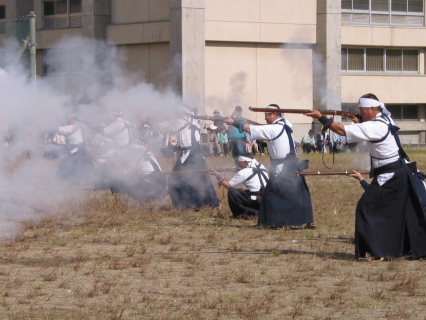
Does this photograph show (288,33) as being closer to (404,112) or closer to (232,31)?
(232,31)

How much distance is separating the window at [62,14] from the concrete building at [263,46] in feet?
0.12

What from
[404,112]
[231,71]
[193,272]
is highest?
[231,71]

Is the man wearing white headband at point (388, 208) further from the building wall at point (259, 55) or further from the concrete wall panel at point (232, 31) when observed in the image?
the concrete wall panel at point (232, 31)

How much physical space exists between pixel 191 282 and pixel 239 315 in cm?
145

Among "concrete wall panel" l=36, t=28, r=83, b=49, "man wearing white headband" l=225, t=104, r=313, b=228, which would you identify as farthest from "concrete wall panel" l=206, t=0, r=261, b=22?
"man wearing white headband" l=225, t=104, r=313, b=228

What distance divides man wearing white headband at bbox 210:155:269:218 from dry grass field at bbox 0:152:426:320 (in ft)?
1.09

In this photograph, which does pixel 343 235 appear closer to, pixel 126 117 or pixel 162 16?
pixel 126 117

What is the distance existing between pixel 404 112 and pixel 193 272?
106 ft

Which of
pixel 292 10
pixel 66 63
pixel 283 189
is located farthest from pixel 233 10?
pixel 283 189

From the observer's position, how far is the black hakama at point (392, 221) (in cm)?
973

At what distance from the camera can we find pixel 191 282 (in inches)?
337

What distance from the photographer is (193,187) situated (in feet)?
50.6

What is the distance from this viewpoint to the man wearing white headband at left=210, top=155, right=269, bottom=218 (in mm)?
13836

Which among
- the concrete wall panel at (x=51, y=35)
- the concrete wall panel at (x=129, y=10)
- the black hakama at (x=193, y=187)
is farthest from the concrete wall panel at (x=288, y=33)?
the concrete wall panel at (x=51, y=35)
